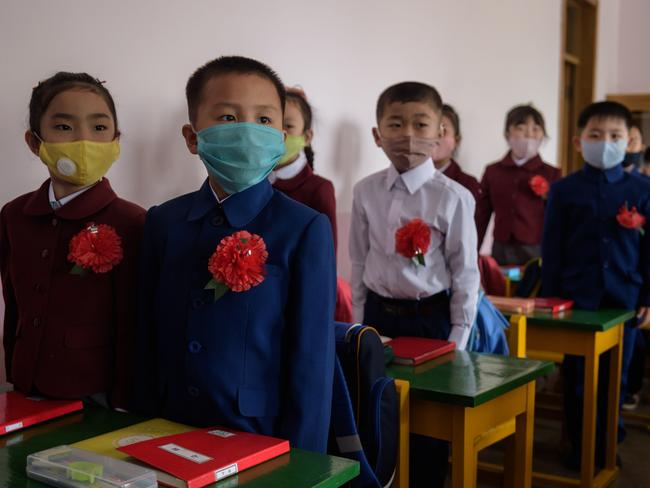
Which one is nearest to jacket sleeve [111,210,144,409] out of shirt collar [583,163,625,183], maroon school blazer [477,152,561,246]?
shirt collar [583,163,625,183]

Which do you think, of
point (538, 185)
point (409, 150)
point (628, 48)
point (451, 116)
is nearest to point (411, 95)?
point (409, 150)

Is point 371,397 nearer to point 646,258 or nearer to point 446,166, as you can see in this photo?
point 646,258

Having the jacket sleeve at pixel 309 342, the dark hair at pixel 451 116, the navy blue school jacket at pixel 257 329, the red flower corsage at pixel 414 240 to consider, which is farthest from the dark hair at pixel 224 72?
the dark hair at pixel 451 116

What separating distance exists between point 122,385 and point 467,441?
847mm

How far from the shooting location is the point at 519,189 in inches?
201

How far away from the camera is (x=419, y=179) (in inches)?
106

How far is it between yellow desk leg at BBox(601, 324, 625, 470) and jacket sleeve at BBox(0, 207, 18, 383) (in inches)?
93.2

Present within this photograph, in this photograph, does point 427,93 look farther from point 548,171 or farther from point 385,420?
point 548,171

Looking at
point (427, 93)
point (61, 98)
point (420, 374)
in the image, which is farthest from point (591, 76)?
point (61, 98)

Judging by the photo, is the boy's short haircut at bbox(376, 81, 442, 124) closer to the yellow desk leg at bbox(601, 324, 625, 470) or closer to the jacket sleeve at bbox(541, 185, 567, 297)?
the jacket sleeve at bbox(541, 185, 567, 297)

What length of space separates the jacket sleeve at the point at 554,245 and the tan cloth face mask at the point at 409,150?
1.04m

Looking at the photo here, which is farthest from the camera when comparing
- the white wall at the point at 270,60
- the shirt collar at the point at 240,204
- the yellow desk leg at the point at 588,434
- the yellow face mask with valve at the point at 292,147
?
the yellow desk leg at the point at 588,434

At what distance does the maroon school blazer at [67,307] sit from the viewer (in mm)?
1794

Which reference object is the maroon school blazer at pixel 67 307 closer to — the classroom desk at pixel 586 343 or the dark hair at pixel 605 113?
the classroom desk at pixel 586 343
